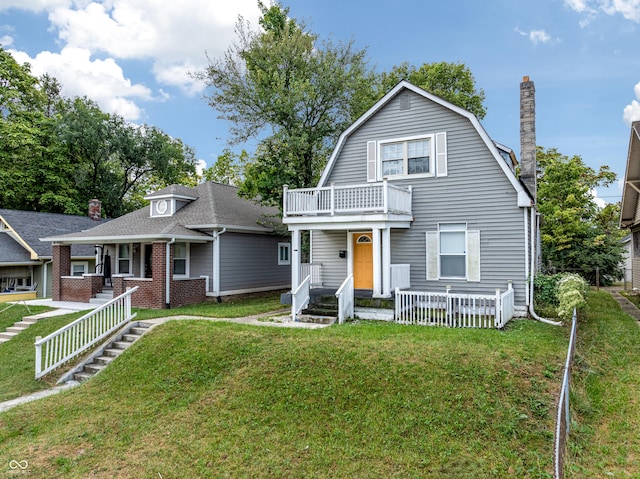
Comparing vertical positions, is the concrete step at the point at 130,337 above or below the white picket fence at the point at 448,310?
below

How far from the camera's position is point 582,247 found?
2566 centimetres

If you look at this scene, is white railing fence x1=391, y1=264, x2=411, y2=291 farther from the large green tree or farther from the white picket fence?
the large green tree

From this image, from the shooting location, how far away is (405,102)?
13.8 m

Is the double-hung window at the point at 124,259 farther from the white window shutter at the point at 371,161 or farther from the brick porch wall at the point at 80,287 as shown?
the white window shutter at the point at 371,161

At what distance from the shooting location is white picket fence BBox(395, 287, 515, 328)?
10.7m

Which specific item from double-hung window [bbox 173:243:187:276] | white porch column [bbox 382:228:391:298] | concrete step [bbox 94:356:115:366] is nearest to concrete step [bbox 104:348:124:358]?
concrete step [bbox 94:356:115:366]

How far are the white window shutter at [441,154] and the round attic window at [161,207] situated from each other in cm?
1297

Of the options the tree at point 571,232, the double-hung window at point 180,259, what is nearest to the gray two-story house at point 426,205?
the double-hung window at point 180,259

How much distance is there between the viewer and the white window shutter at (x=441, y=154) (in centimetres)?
1316

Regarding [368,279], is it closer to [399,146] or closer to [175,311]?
[399,146]

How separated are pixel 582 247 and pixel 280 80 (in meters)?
20.9

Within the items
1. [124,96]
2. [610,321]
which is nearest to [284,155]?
[610,321]

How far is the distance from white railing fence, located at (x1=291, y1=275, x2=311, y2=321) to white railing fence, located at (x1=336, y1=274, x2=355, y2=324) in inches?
52.5

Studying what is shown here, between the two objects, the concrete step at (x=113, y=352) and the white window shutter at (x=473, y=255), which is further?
the white window shutter at (x=473, y=255)
